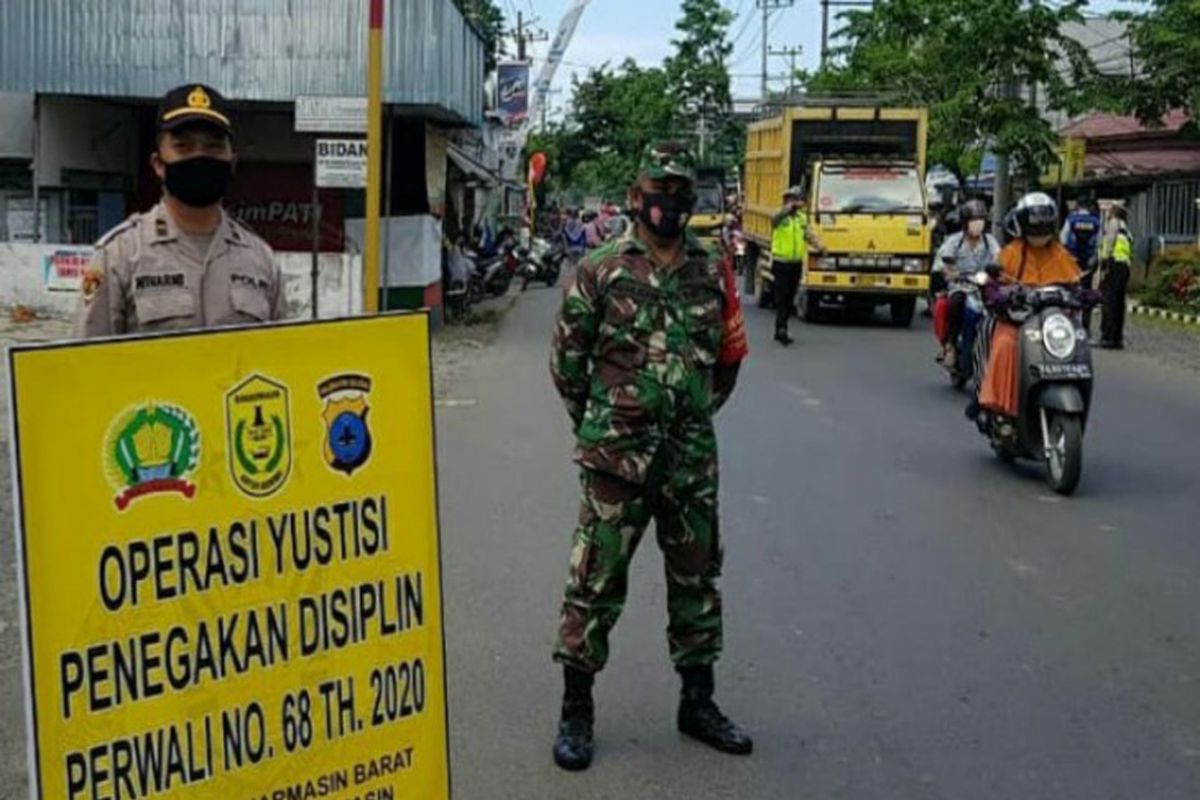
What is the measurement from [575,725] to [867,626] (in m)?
1.87

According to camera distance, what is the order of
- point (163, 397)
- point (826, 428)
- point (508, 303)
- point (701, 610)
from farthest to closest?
point (508, 303) < point (826, 428) < point (701, 610) < point (163, 397)

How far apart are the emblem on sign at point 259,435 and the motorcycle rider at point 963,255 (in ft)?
34.7

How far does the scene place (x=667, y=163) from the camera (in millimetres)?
4504

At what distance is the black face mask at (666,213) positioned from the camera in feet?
14.6

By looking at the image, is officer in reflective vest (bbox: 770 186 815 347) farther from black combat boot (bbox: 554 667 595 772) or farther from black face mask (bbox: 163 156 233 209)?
black face mask (bbox: 163 156 233 209)

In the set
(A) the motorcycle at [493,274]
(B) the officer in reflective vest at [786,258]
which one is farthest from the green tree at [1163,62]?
(A) the motorcycle at [493,274]

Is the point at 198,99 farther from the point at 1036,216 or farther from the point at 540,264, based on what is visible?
the point at 540,264

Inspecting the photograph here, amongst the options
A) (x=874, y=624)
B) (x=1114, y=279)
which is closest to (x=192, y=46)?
(x=1114, y=279)

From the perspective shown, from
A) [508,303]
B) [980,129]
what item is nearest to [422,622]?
[508,303]

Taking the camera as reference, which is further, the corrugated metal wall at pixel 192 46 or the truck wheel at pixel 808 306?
the truck wheel at pixel 808 306

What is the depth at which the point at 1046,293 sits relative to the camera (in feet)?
30.4

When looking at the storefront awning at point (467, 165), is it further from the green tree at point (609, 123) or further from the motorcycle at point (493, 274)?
the green tree at point (609, 123)

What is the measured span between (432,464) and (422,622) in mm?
329

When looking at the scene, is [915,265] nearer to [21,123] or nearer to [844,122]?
[844,122]
